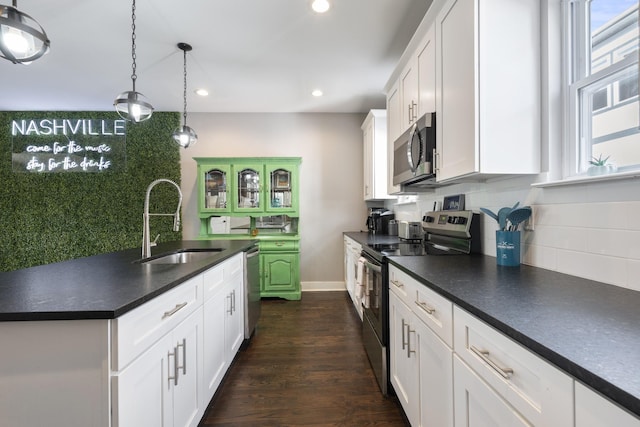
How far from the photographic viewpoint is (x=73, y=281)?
1.18m

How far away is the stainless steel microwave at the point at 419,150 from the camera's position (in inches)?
71.6

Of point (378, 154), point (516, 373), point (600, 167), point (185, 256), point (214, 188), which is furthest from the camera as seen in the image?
point (214, 188)

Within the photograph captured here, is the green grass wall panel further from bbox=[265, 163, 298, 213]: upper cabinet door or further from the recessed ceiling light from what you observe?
the recessed ceiling light

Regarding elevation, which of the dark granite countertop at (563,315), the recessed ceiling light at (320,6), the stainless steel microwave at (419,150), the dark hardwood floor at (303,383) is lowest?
the dark hardwood floor at (303,383)

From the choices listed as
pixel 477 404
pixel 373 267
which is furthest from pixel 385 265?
pixel 477 404

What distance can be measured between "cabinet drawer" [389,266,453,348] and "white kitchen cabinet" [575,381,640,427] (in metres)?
0.48

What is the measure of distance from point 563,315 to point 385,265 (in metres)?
1.05

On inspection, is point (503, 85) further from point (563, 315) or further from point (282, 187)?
point (282, 187)

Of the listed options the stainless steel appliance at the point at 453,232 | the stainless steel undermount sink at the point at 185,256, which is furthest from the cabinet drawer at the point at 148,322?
the stainless steel appliance at the point at 453,232

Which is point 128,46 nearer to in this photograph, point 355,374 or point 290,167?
point 290,167

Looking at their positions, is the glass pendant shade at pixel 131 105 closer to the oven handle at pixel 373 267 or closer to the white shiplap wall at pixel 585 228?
the oven handle at pixel 373 267

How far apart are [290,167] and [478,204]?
2.68 meters

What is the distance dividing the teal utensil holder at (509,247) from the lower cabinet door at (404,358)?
0.55 m

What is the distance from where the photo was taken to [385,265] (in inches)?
70.4
